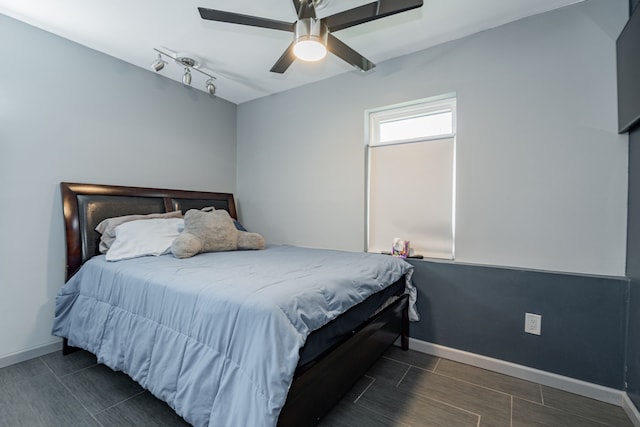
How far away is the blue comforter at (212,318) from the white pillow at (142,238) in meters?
0.11

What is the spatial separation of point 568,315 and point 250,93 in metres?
3.70

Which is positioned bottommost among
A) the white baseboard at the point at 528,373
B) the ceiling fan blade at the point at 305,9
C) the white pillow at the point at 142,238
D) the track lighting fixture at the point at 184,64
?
the white baseboard at the point at 528,373

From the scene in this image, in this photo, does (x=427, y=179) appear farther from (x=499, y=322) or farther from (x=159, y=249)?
(x=159, y=249)

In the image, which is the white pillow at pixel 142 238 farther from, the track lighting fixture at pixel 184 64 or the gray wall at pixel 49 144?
the track lighting fixture at pixel 184 64

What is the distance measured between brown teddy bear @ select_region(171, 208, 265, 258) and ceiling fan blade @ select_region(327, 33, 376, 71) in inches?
66.2

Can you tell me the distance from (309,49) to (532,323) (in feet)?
7.69

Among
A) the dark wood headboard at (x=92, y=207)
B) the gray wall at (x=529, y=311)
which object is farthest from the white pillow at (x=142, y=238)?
the gray wall at (x=529, y=311)

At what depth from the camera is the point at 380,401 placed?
178 centimetres

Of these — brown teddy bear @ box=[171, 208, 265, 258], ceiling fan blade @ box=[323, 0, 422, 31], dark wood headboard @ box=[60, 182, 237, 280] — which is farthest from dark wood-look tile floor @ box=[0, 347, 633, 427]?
ceiling fan blade @ box=[323, 0, 422, 31]

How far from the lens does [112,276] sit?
196 cm

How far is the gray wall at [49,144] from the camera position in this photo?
2.15 metres

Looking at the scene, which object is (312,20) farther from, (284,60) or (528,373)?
(528,373)

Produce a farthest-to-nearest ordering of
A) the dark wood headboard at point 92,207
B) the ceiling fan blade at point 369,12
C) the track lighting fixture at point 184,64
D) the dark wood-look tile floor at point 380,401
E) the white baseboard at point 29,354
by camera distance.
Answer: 1. the track lighting fixture at point 184,64
2. the dark wood headboard at point 92,207
3. the white baseboard at point 29,354
4. the dark wood-look tile floor at point 380,401
5. the ceiling fan blade at point 369,12

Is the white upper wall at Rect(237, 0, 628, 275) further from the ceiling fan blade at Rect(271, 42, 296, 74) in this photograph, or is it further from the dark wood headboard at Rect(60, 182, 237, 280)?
the dark wood headboard at Rect(60, 182, 237, 280)
